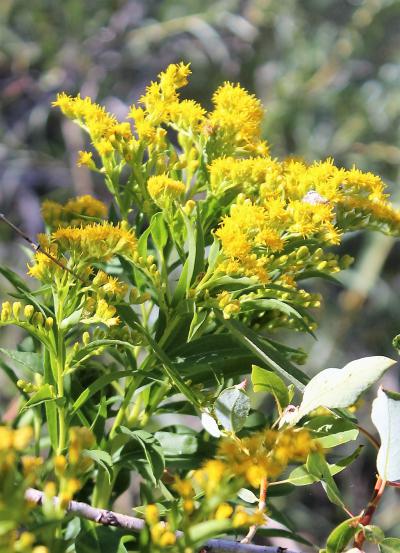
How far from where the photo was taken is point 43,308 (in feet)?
2.60

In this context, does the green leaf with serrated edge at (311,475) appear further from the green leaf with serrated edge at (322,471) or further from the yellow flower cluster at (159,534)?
the yellow flower cluster at (159,534)

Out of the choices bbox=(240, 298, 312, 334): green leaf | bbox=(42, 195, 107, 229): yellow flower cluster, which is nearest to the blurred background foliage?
bbox=(42, 195, 107, 229): yellow flower cluster

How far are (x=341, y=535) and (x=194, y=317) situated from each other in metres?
0.27

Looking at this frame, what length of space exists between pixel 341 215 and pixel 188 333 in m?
0.24

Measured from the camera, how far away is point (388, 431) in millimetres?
783

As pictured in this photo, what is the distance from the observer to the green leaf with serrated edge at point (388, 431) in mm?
770

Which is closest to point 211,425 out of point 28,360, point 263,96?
point 28,360

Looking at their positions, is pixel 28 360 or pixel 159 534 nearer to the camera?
pixel 159 534

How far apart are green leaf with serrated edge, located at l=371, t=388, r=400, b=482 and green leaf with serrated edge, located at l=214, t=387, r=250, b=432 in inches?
5.6

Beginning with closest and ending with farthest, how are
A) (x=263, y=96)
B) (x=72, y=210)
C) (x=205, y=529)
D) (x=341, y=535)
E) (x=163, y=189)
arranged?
(x=205, y=529), (x=341, y=535), (x=163, y=189), (x=72, y=210), (x=263, y=96)

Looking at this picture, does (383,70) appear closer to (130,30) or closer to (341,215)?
(130,30)

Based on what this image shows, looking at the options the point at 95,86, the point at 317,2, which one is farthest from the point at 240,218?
the point at 317,2

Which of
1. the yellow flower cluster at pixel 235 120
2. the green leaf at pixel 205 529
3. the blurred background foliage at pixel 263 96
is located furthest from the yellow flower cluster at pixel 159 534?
the blurred background foliage at pixel 263 96

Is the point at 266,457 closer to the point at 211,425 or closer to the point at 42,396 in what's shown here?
the point at 211,425
